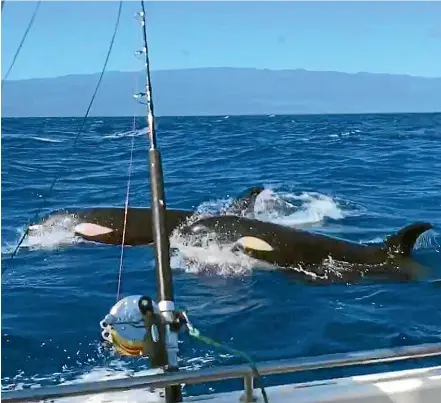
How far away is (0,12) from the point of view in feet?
6.40

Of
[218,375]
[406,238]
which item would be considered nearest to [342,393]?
[218,375]

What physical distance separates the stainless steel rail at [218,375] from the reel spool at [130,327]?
195mm

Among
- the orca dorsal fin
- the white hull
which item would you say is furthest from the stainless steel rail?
the orca dorsal fin

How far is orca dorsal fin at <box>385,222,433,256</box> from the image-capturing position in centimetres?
821

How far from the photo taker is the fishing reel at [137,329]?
264 centimetres

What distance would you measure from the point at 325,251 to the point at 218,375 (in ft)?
19.4

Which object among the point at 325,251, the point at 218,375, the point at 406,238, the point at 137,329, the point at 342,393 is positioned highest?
the point at 137,329

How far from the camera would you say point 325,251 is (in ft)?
27.4

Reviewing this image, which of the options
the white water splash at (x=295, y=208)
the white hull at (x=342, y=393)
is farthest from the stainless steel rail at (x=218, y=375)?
the white water splash at (x=295, y=208)

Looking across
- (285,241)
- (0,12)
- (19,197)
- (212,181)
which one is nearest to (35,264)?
(285,241)

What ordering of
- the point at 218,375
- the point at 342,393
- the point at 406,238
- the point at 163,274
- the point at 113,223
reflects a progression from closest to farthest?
the point at 218,375 < the point at 342,393 < the point at 163,274 < the point at 406,238 < the point at 113,223

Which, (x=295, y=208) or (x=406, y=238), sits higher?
(x=406, y=238)

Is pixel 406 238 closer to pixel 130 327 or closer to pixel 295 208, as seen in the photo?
pixel 295 208

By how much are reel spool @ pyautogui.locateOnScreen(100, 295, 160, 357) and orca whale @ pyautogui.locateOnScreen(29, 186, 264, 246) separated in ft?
20.9
